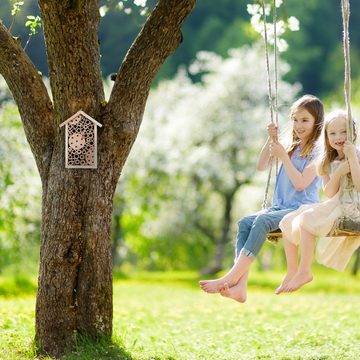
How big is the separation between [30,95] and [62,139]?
15.1 inches

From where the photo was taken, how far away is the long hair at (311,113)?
19.6ft

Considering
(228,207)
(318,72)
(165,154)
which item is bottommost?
(228,207)

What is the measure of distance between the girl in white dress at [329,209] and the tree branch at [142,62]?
49.5 inches

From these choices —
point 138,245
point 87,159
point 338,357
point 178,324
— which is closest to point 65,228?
point 87,159

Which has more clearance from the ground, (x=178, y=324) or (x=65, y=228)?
(x=65, y=228)

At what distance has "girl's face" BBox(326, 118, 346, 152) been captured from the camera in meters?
5.60

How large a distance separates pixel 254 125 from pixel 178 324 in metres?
12.2

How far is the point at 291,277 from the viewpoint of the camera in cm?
565

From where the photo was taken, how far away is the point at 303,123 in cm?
605

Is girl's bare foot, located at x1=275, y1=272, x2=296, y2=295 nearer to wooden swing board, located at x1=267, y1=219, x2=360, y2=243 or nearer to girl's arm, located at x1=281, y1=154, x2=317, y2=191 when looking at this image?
wooden swing board, located at x1=267, y1=219, x2=360, y2=243

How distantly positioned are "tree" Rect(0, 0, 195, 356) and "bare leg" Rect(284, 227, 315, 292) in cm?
131

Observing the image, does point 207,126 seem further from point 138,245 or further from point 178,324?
point 178,324

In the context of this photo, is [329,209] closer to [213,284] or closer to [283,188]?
[283,188]

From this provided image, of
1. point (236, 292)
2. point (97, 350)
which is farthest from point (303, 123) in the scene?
point (97, 350)
